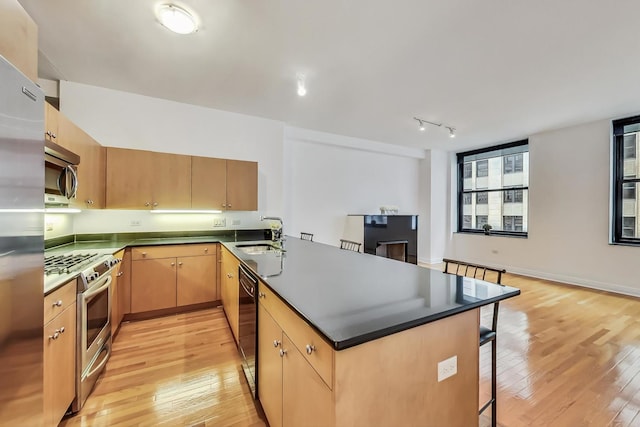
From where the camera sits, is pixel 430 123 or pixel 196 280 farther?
pixel 430 123

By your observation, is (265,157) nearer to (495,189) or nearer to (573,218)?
(495,189)

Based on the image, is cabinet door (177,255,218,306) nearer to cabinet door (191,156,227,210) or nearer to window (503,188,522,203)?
cabinet door (191,156,227,210)

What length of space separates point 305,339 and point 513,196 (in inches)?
244

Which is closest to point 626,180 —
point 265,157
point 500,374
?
point 500,374

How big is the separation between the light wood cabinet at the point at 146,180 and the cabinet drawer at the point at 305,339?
252 cm

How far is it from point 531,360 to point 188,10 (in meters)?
3.94

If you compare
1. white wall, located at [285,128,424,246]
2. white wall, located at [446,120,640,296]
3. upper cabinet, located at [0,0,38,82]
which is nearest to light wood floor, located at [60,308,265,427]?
upper cabinet, located at [0,0,38,82]

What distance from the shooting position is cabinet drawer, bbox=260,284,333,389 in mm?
868

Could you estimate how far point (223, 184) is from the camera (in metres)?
3.54

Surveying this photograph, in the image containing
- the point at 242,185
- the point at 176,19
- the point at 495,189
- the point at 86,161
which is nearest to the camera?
the point at 176,19

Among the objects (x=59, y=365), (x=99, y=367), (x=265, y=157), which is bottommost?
(x=99, y=367)

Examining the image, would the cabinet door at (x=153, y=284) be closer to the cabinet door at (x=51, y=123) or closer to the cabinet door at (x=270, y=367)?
the cabinet door at (x=51, y=123)

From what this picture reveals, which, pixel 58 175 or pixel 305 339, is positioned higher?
pixel 58 175

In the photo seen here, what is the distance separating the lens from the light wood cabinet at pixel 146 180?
3020 mm
